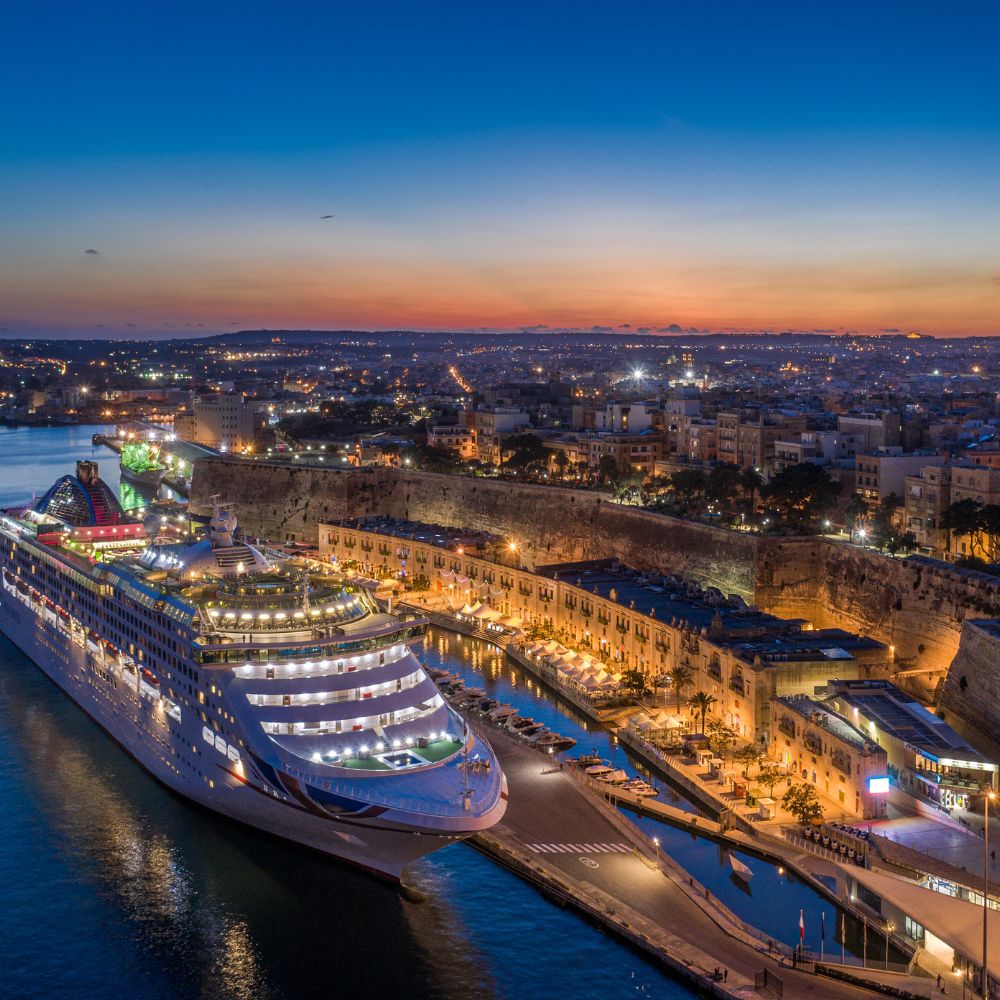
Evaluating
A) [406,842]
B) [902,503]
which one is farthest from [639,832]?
[902,503]

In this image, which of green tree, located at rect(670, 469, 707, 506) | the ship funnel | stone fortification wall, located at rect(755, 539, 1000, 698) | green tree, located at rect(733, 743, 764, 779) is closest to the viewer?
green tree, located at rect(733, 743, 764, 779)

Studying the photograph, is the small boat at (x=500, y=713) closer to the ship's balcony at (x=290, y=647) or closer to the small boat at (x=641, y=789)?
the small boat at (x=641, y=789)

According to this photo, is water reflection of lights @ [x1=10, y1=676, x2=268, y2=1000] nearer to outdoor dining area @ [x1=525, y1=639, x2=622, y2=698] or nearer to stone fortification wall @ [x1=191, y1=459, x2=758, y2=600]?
outdoor dining area @ [x1=525, y1=639, x2=622, y2=698]

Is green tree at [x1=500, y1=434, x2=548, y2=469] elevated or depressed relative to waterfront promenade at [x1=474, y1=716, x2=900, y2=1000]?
elevated

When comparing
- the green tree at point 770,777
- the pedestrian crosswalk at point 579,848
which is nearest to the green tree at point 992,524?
the green tree at point 770,777

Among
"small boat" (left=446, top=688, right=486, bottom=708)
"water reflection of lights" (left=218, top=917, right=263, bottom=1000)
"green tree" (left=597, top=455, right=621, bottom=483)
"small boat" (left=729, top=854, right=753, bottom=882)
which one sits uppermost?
"green tree" (left=597, top=455, right=621, bottom=483)

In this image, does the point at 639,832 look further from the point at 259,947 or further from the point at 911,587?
the point at 911,587

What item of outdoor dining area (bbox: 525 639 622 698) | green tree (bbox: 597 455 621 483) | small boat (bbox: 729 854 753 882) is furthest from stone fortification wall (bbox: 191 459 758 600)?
small boat (bbox: 729 854 753 882)
